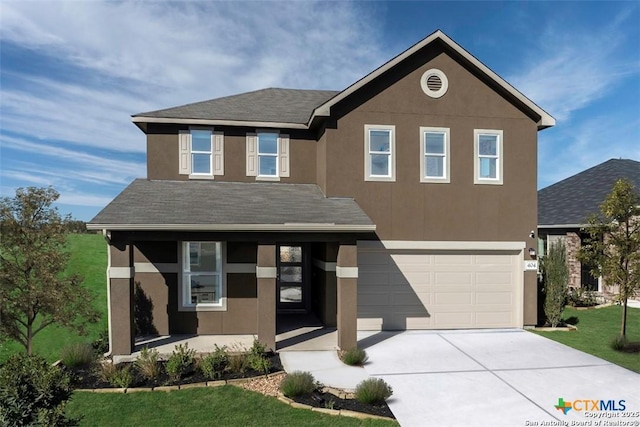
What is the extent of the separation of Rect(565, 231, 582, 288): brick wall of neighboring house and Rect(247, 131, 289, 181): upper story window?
14047 mm

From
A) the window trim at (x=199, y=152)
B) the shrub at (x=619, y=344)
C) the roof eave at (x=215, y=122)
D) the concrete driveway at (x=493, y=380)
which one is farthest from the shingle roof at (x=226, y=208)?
the shrub at (x=619, y=344)

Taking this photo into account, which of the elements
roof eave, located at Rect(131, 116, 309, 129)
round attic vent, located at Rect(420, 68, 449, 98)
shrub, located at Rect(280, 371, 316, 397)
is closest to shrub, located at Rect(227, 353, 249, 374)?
shrub, located at Rect(280, 371, 316, 397)

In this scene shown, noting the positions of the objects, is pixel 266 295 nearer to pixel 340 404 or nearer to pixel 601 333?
pixel 340 404

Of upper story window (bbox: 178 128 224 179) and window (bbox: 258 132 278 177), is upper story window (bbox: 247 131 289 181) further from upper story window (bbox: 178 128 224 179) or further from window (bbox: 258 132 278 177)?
upper story window (bbox: 178 128 224 179)

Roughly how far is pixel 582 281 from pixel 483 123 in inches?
426

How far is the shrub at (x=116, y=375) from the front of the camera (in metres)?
7.47

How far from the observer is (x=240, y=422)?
6.25 m

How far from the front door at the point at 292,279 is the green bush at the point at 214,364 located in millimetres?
5455

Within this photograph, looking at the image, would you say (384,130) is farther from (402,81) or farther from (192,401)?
(192,401)

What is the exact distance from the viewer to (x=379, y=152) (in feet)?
39.2

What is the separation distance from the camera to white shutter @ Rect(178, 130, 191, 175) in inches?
489

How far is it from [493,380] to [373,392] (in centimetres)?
287

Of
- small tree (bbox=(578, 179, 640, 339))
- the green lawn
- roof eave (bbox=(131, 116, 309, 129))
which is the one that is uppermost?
roof eave (bbox=(131, 116, 309, 129))

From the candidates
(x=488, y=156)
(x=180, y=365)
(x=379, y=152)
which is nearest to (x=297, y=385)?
(x=180, y=365)
